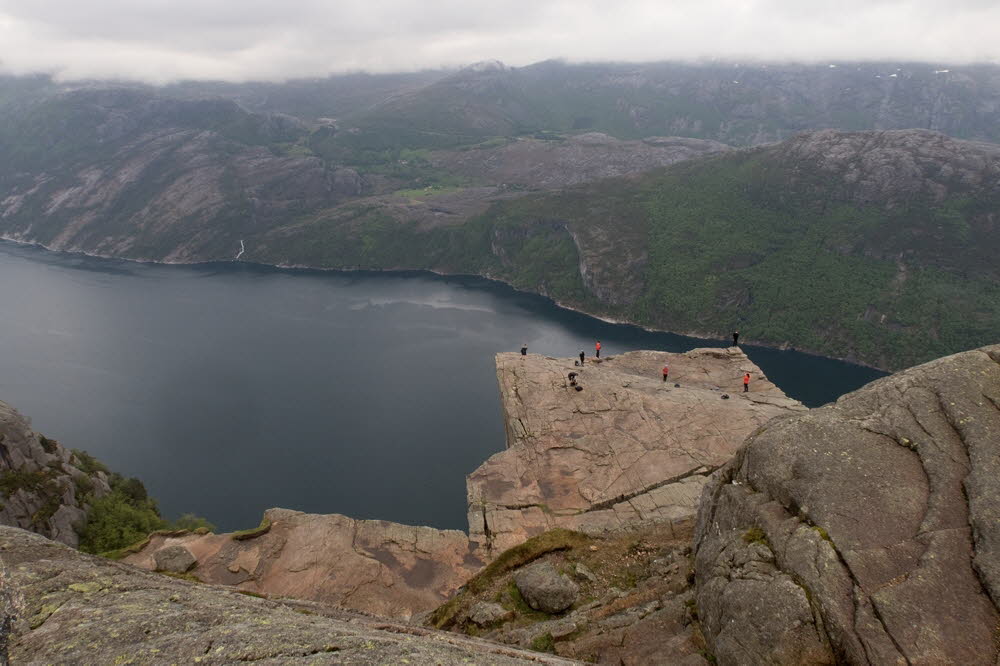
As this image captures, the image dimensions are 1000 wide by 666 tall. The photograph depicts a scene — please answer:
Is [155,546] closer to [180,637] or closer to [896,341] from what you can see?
[180,637]

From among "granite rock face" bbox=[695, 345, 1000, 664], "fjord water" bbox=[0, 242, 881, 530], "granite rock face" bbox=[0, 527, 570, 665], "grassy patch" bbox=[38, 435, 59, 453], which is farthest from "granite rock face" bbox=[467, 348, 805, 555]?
"grassy patch" bbox=[38, 435, 59, 453]

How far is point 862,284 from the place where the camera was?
194 meters

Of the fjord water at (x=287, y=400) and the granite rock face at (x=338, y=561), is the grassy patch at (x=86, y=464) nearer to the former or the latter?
the fjord water at (x=287, y=400)

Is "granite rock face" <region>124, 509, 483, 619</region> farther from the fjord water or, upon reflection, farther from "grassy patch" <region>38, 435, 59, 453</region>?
the fjord water

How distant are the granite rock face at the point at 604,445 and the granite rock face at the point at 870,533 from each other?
14.3m

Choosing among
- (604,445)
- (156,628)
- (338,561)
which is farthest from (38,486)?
(604,445)

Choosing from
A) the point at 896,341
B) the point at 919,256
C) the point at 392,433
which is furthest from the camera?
the point at 919,256

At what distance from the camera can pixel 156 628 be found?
46.3 feet

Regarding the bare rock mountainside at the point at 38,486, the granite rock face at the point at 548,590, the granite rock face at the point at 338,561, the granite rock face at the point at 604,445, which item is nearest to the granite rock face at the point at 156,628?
→ the granite rock face at the point at 548,590

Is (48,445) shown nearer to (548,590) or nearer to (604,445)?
(604,445)

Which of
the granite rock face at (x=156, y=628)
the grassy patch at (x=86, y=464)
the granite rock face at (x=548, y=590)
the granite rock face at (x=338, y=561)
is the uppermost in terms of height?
the granite rock face at (x=156, y=628)

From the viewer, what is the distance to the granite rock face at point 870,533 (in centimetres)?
1409

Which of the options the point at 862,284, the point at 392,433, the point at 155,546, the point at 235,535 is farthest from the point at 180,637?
the point at 862,284

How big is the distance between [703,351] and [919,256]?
590ft
